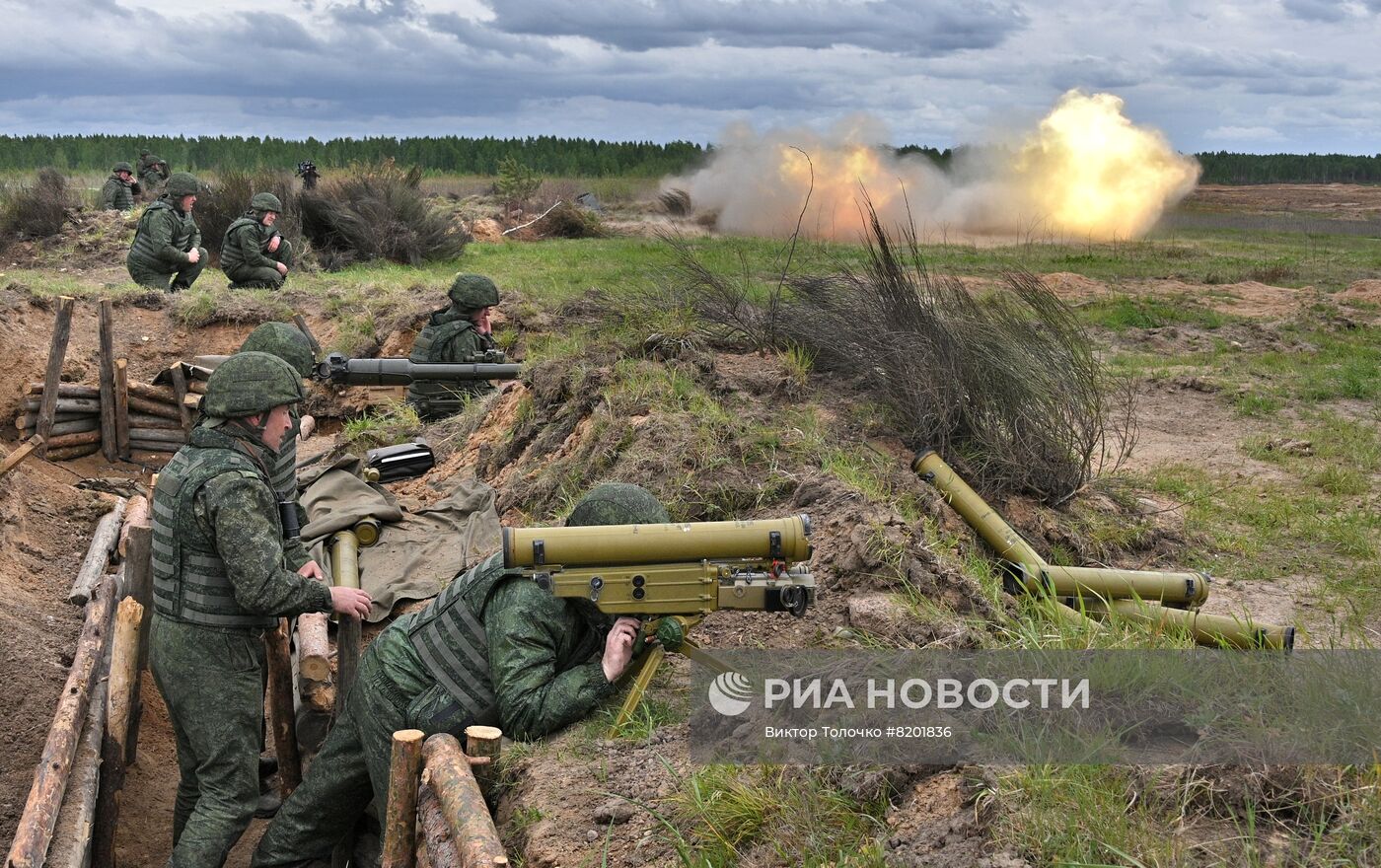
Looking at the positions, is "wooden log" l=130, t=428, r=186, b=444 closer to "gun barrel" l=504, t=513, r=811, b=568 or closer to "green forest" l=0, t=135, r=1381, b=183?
"gun barrel" l=504, t=513, r=811, b=568

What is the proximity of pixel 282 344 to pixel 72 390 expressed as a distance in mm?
5225

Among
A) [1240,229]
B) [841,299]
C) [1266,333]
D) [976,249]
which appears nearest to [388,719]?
[841,299]

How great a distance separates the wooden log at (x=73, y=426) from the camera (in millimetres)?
10461

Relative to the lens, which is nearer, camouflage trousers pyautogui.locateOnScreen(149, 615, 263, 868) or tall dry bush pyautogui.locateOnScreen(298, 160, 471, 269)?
camouflage trousers pyautogui.locateOnScreen(149, 615, 263, 868)

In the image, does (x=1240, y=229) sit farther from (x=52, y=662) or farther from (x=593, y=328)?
(x=52, y=662)

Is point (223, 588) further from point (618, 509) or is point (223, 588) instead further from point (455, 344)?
point (455, 344)

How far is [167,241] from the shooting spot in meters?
14.0

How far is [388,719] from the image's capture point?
14.1ft

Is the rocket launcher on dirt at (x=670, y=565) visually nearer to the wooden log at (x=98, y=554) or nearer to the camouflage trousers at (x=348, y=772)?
the camouflage trousers at (x=348, y=772)

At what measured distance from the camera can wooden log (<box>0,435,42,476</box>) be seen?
917cm

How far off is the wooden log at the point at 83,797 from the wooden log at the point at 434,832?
5.47 feet

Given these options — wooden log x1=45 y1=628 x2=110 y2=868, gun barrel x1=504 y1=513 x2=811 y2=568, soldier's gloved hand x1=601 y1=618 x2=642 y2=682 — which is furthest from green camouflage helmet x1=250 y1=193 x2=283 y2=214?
soldier's gloved hand x1=601 y1=618 x2=642 y2=682

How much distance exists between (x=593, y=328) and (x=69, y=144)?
53.3m

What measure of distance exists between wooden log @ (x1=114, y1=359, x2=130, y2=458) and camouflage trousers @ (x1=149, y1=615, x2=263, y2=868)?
22.3 feet
